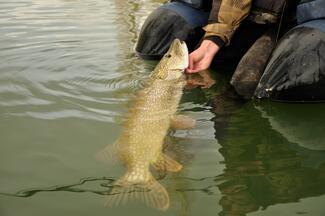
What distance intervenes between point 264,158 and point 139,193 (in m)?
0.79

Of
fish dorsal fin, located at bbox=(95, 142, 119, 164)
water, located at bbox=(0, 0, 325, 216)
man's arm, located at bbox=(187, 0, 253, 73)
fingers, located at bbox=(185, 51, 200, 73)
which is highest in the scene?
man's arm, located at bbox=(187, 0, 253, 73)

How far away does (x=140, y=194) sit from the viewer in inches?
83.3

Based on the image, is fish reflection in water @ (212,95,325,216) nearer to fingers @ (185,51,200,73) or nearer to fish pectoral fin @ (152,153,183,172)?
fish pectoral fin @ (152,153,183,172)

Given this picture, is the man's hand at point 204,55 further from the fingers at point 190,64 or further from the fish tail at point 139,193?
the fish tail at point 139,193

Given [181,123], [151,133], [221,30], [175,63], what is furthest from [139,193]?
[221,30]

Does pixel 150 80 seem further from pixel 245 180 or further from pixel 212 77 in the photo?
pixel 245 180

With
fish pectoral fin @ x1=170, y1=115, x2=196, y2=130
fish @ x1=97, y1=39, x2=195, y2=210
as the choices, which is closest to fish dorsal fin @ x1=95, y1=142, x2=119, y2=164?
fish @ x1=97, y1=39, x2=195, y2=210

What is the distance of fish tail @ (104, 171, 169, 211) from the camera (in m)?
2.07

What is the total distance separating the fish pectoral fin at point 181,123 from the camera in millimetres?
2932

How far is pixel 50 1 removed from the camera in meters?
9.09

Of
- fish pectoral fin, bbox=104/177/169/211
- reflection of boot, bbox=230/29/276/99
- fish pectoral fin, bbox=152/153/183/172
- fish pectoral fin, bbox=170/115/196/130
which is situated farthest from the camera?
reflection of boot, bbox=230/29/276/99

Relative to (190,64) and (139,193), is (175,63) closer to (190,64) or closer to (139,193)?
(190,64)

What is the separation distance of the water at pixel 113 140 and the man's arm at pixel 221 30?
9.6 inches

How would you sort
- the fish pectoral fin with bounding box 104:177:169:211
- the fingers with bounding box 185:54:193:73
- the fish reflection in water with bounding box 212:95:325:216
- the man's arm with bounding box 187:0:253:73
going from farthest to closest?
1. the man's arm with bounding box 187:0:253:73
2. the fingers with bounding box 185:54:193:73
3. the fish reflection in water with bounding box 212:95:325:216
4. the fish pectoral fin with bounding box 104:177:169:211
